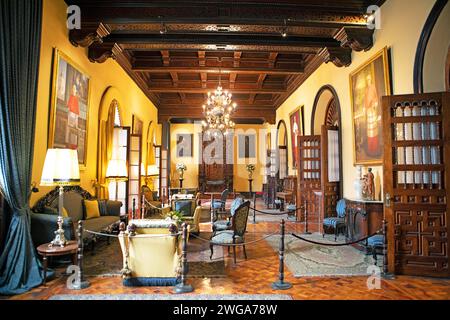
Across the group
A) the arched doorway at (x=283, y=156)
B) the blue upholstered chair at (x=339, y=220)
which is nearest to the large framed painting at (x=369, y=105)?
the blue upholstered chair at (x=339, y=220)

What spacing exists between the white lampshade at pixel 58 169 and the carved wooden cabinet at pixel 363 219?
4.72m

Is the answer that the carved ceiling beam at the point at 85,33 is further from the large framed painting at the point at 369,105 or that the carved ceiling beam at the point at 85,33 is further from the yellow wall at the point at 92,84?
the large framed painting at the point at 369,105

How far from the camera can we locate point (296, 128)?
35.0 feet

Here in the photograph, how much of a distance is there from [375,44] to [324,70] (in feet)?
7.92

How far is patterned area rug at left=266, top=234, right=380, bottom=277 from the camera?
169 inches

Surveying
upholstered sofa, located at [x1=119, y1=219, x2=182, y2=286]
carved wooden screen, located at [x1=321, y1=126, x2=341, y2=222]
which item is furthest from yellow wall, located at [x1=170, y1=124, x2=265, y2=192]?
upholstered sofa, located at [x1=119, y1=219, x2=182, y2=286]

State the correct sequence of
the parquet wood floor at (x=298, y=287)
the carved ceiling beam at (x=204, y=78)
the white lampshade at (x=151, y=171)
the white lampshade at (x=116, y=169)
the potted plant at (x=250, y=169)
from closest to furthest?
the parquet wood floor at (x=298, y=287), the white lampshade at (x=116, y=169), the carved ceiling beam at (x=204, y=78), the white lampshade at (x=151, y=171), the potted plant at (x=250, y=169)

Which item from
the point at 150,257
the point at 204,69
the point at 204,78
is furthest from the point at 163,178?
the point at 150,257

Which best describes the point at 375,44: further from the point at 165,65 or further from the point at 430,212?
the point at 165,65

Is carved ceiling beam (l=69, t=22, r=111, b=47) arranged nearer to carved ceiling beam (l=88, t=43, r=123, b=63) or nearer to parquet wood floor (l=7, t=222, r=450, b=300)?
carved ceiling beam (l=88, t=43, r=123, b=63)

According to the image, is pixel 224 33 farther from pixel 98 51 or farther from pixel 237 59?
pixel 98 51

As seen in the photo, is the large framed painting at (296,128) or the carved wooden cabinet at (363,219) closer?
the carved wooden cabinet at (363,219)

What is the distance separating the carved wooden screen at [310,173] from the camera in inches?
318

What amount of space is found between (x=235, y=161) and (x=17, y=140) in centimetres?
1356
